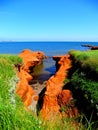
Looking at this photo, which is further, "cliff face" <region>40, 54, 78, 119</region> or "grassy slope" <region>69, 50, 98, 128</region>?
"cliff face" <region>40, 54, 78, 119</region>

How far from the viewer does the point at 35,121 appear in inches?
268

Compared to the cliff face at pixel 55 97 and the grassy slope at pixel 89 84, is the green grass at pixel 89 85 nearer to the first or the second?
the grassy slope at pixel 89 84

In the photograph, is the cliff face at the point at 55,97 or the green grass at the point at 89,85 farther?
the cliff face at the point at 55,97

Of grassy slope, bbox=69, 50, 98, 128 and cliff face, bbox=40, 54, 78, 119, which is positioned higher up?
grassy slope, bbox=69, 50, 98, 128

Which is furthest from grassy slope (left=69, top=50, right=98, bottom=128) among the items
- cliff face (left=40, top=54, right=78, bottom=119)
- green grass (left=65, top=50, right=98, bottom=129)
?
cliff face (left=40, top=54, right=78, bottom=119)

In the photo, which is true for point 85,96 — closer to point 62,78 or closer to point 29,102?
point 29,102

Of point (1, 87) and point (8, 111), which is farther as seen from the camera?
point (1, 87)

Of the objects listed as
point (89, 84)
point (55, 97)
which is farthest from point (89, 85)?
point (55, 97)

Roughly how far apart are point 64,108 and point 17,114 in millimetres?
9987

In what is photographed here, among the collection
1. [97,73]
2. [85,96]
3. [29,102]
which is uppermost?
[97,73]

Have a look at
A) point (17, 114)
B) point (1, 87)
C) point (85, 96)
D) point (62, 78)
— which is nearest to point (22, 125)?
point (17, 114)

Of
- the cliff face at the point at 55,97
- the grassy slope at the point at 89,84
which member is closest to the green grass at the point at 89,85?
the grassy slope at the point at 89,84

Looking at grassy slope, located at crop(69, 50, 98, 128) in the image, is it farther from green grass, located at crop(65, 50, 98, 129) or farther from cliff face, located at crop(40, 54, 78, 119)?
cliff face, located at crop(40, 54, 78, 119)

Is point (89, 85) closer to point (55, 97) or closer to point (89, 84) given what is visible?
point (89, 84)
